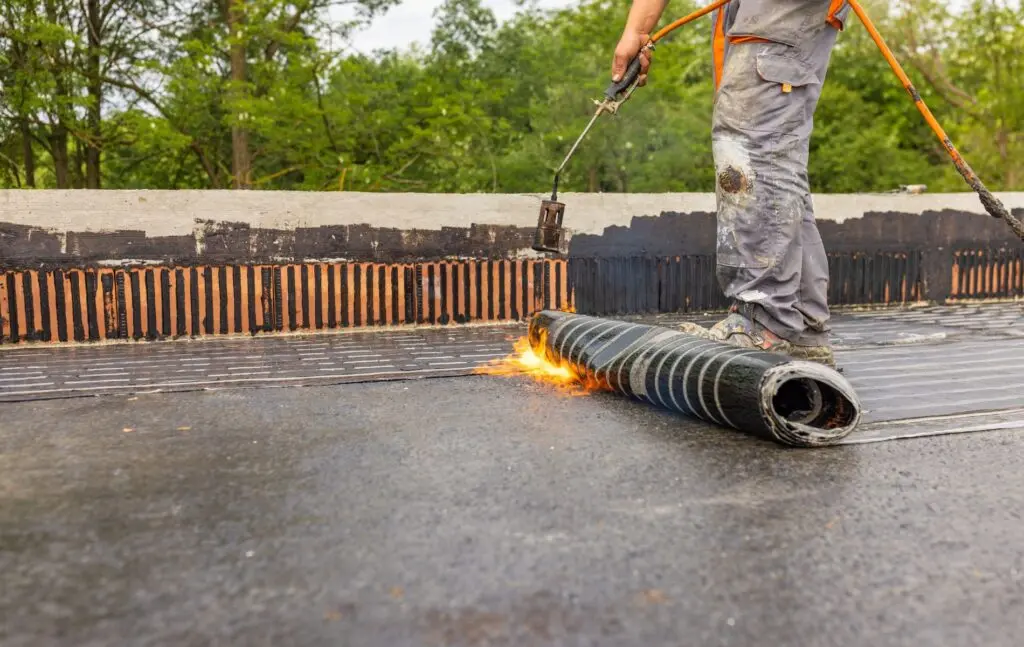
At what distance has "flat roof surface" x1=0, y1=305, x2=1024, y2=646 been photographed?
1.31 m

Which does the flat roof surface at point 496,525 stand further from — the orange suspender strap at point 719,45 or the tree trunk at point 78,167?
the tree trunk at point 78,167

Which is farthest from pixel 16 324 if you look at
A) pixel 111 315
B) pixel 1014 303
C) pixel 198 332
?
pixel 1014 303

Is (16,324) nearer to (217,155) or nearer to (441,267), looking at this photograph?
(441,267)

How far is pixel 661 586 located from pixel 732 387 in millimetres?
1128

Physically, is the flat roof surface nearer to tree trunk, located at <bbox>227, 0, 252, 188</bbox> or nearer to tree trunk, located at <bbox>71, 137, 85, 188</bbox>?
tree trunk, located at <bbox>227, 0, 252, 188</bbox>

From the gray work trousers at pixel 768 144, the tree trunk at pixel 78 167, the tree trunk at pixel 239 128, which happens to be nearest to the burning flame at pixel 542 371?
the gray work trousers at pixel 768 144

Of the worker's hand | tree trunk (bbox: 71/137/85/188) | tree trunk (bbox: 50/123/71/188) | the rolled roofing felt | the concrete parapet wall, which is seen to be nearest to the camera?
the rolled roofing felt

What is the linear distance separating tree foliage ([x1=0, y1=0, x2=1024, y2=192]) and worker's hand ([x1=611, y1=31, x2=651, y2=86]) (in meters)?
11.7

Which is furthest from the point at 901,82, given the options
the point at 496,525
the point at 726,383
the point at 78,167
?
the point at 78,167

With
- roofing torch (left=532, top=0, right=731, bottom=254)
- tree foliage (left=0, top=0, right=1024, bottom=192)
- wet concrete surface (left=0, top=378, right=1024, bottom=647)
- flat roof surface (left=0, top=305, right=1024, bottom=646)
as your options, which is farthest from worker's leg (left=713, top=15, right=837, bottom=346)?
tree foliage (left=0, top=0, right=1024, bottom=192)

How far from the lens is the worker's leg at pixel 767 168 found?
134 inches

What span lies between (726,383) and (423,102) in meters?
15.1

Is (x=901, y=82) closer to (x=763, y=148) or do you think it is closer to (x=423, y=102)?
(x=763, y=148)

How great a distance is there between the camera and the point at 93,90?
1576 centimetres
